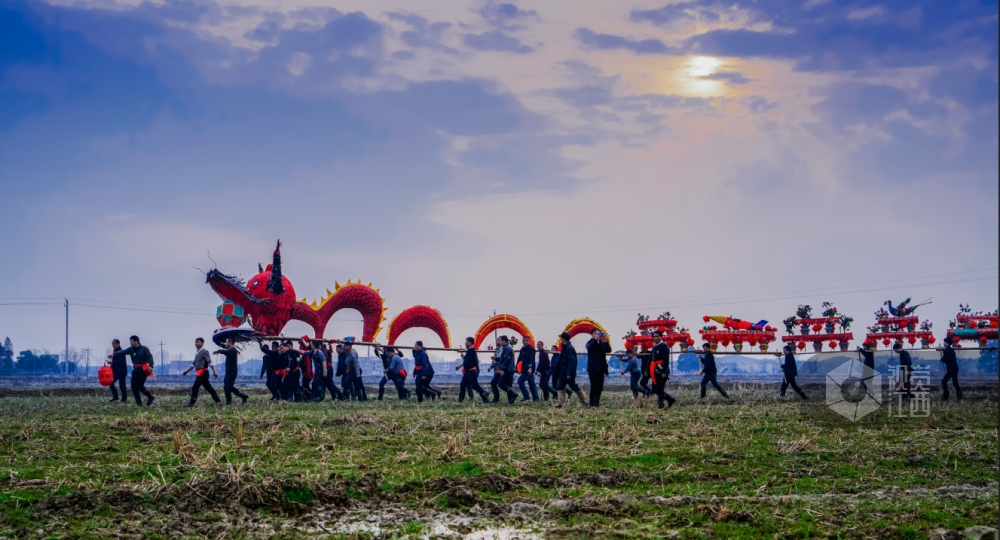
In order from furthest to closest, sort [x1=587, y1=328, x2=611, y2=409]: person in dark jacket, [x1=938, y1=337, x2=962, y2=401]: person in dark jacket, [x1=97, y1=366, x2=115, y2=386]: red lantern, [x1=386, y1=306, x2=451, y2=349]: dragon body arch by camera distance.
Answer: [x1=386, y1=306, x2=451, y2=349]: dragon body arch, [x1=97, y1=366, x2=115, y2=386]: red lantern, [x1=938, y1=337, x2=962, y2=401]: person in dark jacket, [x1=587, y1=328, x2=611, y2=409]: person in dark jacket

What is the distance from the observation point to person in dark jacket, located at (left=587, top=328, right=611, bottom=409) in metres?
16.8

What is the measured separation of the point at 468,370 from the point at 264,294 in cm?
1325

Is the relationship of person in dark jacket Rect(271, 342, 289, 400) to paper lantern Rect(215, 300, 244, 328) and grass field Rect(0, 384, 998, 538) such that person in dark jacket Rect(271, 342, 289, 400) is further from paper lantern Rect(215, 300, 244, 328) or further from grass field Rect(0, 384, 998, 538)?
grass field Rect(0, 384, 998, 538)

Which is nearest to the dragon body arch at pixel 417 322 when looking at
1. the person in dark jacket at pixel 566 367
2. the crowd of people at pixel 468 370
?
the crowd of people at pixel 468 370

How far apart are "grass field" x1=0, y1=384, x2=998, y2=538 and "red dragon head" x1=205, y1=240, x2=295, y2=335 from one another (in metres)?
17.0

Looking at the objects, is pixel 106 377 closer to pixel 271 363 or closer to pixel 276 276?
pixel 271 363

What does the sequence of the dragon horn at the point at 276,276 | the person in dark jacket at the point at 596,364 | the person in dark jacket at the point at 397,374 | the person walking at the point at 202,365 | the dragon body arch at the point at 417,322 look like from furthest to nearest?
the dragon body arch at the point at 417,322 → the dragon horn at the point at 276,276 → the person in dark jacket at the point at 397,374 → the person walking at the point at 202,365 → the person in dark jacket at the point at 596,364

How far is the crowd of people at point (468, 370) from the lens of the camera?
56.2ft

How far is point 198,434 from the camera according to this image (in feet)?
36.6

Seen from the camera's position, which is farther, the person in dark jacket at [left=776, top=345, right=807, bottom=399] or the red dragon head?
the red dragon head

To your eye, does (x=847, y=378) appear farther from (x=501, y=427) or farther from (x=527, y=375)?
(x=501, y=427)

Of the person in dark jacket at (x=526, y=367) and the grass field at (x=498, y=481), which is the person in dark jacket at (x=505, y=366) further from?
the grass field at (x=498, y=481)

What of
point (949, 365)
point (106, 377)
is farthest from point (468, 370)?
point (949, 365)

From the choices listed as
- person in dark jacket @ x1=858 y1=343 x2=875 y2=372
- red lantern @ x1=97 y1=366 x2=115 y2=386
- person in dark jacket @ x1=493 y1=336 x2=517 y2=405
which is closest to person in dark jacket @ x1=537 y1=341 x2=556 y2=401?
person in dark jacket @ x1=493 y1=336 x2=517 y2=405
